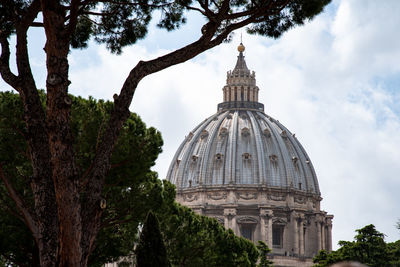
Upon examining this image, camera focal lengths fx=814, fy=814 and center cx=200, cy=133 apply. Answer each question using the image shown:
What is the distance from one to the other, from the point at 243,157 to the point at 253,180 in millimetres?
3594

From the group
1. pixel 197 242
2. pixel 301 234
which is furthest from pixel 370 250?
pixel 301 234

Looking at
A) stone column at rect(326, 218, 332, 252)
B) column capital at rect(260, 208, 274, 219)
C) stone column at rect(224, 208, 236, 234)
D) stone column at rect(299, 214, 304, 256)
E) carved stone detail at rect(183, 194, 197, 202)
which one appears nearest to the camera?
Result: stone column at rect(224, 208, 236, 234)

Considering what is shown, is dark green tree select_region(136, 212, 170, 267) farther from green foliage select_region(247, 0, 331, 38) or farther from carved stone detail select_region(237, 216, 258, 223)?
carved stone detail select_region(237, 216, 258, 223)

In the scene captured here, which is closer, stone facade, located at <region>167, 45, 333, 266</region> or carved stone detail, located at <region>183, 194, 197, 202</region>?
stone facade, located at <region>167, 45, 333, 266</region>

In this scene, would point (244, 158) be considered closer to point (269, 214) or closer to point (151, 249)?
point (269, 214)

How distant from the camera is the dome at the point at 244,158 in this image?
100 m

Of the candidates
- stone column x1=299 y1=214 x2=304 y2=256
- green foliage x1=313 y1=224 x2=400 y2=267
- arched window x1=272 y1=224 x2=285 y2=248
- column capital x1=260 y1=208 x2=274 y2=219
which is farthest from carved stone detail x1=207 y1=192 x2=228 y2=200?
green foliage x1=313 y1=224 x2=400 y2=267

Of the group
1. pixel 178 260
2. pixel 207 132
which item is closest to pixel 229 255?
pixel 178 260

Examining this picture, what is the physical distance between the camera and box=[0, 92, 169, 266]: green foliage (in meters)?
17.7

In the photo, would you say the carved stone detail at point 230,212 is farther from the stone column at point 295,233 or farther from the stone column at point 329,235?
the stone column at point 329,235

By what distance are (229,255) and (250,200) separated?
61.3m

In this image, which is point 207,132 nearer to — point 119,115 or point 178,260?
point 178,260

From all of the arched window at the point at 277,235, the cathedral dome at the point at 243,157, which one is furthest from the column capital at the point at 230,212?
the arched window at the point at 277,235

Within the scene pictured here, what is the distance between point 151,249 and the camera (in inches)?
597
